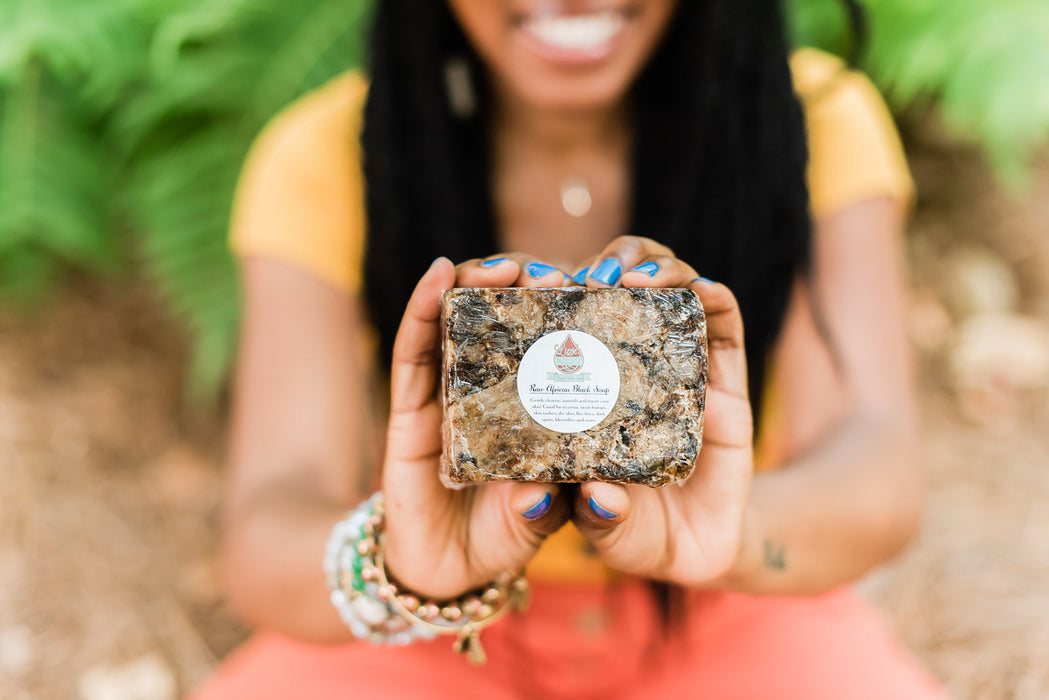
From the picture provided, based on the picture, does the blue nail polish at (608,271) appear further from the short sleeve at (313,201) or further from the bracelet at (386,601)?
the short sleeve at (313,201)

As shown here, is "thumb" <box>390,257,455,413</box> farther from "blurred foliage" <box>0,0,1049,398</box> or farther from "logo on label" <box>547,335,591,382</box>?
"blurred foliage" <box>0,0,1049,398</box>

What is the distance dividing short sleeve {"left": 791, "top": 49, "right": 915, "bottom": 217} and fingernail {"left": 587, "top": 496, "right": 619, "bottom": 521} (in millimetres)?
807

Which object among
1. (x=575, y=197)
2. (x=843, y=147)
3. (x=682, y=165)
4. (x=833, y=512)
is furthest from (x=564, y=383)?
(x=843, y=147)

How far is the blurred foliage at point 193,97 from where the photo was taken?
1726 millimetres

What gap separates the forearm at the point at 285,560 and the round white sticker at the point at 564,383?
0.42 meters

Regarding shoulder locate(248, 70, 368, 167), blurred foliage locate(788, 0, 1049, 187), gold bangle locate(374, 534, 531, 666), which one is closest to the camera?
gold bangle locate(374, 534, 531, 666)

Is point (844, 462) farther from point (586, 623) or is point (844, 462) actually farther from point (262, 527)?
point (262, 527)

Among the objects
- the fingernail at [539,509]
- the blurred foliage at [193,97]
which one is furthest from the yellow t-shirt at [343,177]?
the fingernail at [539,509]

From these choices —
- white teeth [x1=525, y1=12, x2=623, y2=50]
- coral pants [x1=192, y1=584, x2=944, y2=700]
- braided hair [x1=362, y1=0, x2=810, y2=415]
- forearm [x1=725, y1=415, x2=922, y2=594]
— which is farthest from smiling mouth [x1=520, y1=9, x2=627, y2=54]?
coral pants [x1=192, y1=584, x2=944, y2=700]

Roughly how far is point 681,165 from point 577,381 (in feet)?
2.08

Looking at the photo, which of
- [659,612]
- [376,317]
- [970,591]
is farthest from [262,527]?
[970,591]

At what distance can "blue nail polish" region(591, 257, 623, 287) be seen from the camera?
73cm

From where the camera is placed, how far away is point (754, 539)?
0.91 m

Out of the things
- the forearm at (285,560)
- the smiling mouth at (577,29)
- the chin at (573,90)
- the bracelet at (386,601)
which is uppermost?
the smiling mouth at (577,29)
